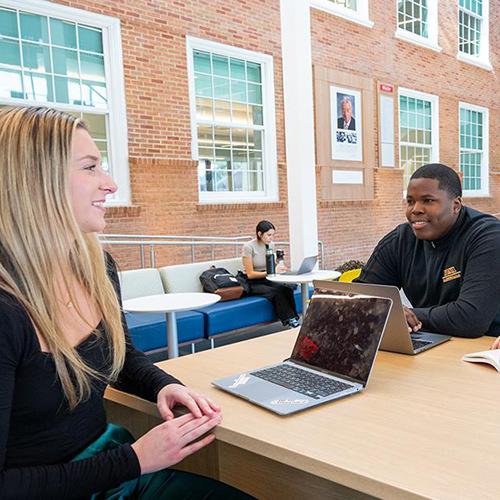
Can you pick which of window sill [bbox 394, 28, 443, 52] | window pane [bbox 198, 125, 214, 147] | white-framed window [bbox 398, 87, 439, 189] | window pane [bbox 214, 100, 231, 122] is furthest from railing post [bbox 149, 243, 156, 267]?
window sill [bbox 394, 28, 443, 52]

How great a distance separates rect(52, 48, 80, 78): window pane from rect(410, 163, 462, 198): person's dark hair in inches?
193

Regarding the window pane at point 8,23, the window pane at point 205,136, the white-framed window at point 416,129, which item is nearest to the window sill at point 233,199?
the window pane at point 205,136

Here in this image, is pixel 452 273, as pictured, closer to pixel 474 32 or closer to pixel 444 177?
pixel 444 177

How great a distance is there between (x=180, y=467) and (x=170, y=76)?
18.5ft

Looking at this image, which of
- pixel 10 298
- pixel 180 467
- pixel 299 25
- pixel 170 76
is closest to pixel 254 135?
pixel 170 76

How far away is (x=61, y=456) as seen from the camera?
1054 mm

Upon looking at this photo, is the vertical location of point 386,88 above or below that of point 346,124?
above

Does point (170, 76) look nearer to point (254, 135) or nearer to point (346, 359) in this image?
point (254, 135)

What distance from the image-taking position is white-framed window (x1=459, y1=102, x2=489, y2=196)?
11.3 metres

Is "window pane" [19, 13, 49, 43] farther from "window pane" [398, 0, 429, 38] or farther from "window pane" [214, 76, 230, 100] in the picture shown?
"window pane" [398, 0, 429, 38]

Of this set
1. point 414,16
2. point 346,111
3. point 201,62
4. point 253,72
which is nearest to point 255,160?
point 253,72

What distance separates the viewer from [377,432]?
97 centimetres

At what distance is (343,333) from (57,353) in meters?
0.68

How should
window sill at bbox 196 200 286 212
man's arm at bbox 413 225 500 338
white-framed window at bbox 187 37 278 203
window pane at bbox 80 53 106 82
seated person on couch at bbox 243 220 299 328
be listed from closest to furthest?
man's arm at bbox 413 225 500 338 → seated person on couch at bbox 243 220 299 328 → window pane at bbox 80 53 106 82 → window sill at bbox 196 200 286 212 → white-framed window at bbox 187 37 278 203
